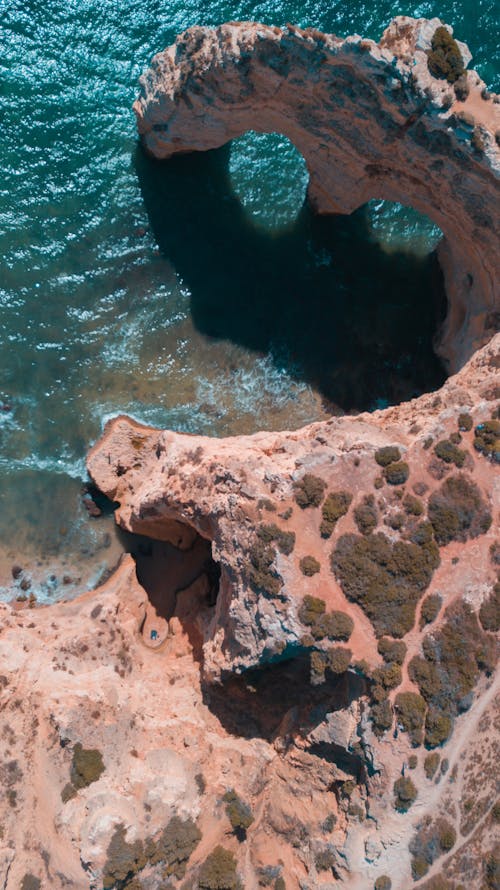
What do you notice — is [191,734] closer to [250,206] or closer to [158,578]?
[158,578]

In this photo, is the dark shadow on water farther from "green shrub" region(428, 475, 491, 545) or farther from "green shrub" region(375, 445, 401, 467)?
"green shrub" region(428, 475, 491, 545)

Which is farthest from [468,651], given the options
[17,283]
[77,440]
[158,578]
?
[17,283]

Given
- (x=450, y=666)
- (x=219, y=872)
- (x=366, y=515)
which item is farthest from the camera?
(x=219, y=872)

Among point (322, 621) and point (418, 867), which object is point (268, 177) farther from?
point (418, 867)

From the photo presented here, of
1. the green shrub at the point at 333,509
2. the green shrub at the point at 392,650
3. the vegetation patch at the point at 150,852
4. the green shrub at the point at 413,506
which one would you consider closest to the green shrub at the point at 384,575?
the green shrub at the point at 392,650

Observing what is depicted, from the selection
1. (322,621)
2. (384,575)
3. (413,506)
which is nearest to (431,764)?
(322,621)

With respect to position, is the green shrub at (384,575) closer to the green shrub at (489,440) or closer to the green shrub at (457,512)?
the green shrub at (457,512)
